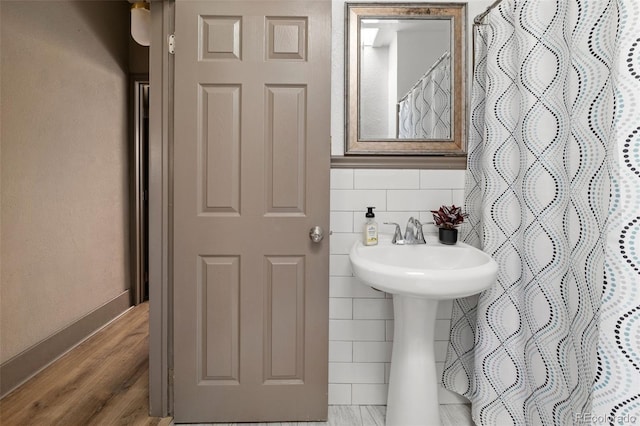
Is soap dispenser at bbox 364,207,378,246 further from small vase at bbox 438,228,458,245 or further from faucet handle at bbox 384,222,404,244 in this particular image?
small vase at bbox 438,228,458,245

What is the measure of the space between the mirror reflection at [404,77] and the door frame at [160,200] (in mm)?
916

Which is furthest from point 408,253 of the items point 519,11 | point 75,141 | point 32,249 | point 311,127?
point 75,141

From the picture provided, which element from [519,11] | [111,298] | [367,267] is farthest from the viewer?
[111,298]

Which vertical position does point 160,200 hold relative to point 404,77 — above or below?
A: below

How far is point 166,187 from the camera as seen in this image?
1.77 m

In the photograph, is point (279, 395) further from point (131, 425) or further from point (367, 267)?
point (367, 267)

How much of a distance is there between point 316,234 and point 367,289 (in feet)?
1.36

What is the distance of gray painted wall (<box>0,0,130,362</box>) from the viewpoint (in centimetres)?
208

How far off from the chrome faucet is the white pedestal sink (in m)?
0.03

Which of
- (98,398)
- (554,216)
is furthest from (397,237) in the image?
(98,398)

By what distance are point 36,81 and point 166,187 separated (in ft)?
4.13

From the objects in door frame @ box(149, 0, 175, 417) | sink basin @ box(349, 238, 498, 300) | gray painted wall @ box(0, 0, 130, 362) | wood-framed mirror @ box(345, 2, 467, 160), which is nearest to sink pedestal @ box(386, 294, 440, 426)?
sink basin @ box(349, 238, 498, 300)

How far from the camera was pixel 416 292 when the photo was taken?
1.30 m

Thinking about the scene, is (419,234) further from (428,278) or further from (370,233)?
(428,278)
